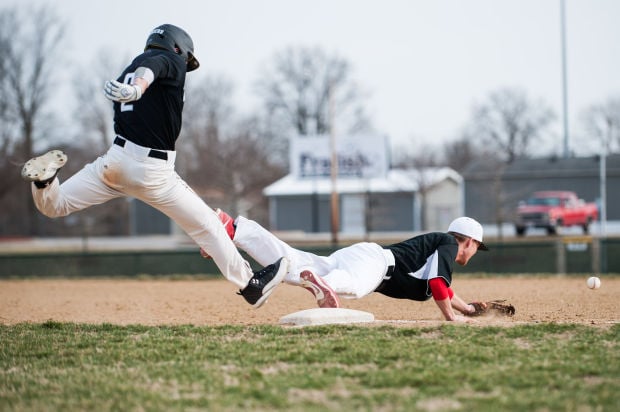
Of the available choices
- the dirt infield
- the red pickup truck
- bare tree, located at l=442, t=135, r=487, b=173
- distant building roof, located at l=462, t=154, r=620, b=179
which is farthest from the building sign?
bare tree, located at l=442, t=135, r=487, b=173

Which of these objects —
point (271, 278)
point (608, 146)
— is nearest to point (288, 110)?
point (608, 146)

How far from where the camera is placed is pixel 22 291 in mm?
13867

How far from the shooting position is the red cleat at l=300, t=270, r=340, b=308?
7016 millimetres

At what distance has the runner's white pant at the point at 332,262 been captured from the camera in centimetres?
706

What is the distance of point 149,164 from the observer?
6.00 metres

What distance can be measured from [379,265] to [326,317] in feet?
2.39

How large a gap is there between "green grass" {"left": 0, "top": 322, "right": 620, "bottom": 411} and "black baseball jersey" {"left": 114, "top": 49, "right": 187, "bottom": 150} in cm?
161

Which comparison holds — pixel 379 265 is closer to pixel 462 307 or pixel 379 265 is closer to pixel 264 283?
pixel 462 307

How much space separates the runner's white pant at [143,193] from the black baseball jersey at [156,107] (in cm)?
10

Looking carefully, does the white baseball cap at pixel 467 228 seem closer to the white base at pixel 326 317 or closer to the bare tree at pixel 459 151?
the white base at pixel 326 317

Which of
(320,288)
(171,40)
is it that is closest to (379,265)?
(320,288)

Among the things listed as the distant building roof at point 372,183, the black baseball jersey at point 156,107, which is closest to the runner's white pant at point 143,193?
the black baseball jersey at point 156,107

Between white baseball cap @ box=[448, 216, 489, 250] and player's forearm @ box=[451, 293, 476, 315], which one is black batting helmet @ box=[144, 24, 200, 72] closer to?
white baseball cap @ box=[448, 216, 489, 250]

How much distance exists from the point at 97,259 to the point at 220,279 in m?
4.20
